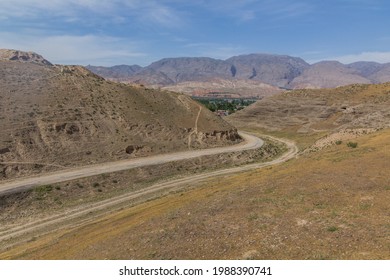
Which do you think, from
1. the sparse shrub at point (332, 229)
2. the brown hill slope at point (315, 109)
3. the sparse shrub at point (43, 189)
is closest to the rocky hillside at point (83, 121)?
the sparse shrub at point (43, 189)

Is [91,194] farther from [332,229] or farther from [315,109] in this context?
[315,109]

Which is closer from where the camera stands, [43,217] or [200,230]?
[200,230]

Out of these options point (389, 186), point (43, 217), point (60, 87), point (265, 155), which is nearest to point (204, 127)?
point (265, 155)

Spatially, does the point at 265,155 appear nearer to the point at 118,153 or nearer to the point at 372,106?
the point at 118,153

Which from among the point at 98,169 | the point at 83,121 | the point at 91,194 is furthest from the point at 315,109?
the point at 91,194

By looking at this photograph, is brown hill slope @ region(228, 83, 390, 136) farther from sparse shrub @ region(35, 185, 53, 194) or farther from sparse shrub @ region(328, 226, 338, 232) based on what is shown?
sparse shrub @ region(328, 226, 338, 232)

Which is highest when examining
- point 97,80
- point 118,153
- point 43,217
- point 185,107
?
point 97,80

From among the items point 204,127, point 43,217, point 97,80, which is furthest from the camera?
point 97,80
